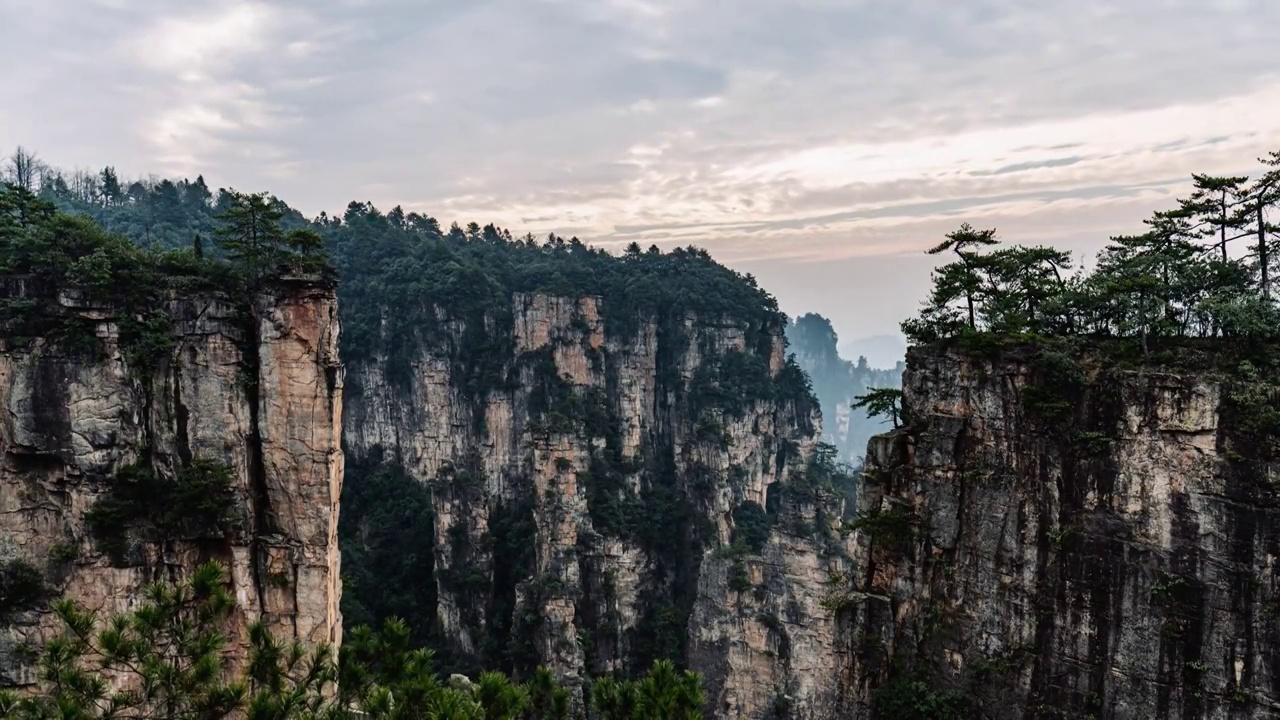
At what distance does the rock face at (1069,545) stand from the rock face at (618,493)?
2167cm

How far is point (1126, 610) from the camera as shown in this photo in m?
13.7

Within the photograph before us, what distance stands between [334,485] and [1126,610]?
758 inches

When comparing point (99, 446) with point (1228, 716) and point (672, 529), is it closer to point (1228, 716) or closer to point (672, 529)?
point (1228, 716)

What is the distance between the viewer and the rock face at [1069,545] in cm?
1284

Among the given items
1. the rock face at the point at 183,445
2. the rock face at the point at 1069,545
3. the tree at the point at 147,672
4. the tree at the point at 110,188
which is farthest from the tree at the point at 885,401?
the tree at the point at 110,188

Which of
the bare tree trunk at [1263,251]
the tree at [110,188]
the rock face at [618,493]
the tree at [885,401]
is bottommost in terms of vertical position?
the rock face at [618,493]

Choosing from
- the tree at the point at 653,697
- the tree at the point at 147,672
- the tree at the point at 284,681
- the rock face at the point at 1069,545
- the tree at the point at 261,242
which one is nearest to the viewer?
the tree at the point at 147,672

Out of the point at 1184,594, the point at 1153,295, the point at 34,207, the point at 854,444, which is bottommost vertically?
the point at 854,444

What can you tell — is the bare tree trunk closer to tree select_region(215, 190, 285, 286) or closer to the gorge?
the gorge

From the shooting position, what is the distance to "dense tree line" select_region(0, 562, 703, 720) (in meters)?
9.18

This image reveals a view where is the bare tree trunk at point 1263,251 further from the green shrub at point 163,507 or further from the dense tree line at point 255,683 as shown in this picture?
the green shrub at point 163,507

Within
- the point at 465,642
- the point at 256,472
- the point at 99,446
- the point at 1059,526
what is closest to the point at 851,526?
the point at 1059,526

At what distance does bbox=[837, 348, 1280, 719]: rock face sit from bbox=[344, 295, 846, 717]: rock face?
2167 cm

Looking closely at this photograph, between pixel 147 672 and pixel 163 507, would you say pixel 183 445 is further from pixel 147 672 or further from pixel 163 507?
pixel 147 672
